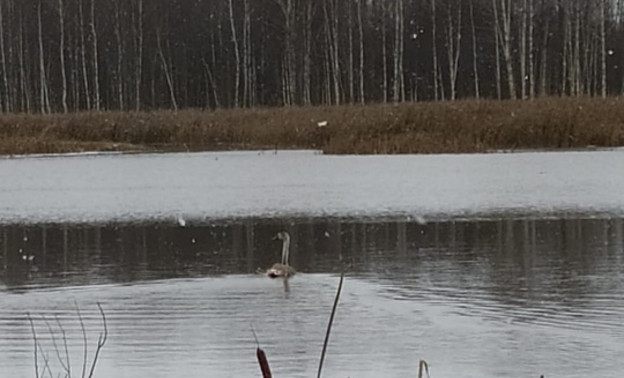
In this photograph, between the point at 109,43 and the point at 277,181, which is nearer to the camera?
the point at 277,181

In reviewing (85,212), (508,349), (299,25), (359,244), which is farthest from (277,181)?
(299,25)

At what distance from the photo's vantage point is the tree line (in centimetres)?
5184

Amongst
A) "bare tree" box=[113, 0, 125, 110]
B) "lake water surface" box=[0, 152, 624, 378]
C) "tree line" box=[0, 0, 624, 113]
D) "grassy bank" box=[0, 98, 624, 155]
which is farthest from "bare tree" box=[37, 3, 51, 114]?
"lake water surface" box=[0, 152, 624, 378]

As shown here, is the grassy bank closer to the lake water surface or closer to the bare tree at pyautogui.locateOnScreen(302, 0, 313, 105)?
the lake water surface

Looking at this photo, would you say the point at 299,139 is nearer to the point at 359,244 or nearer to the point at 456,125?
the point at 456,125

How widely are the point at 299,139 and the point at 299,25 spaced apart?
20297 millimetres

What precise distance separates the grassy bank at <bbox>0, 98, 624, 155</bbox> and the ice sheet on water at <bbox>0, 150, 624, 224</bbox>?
2169 millimetres

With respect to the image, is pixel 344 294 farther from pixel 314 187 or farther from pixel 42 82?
pixel 42 82

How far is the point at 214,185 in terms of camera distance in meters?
21.7

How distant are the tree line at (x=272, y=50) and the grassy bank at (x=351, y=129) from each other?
1310 centimetres

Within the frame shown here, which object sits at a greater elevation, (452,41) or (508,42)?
(452,41)

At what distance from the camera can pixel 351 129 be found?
30.9m

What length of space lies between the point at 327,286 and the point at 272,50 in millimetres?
48161

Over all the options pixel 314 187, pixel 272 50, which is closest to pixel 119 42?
pixel 272 50
